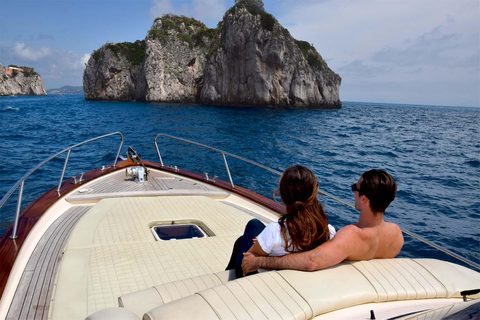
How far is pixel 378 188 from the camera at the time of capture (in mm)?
1811

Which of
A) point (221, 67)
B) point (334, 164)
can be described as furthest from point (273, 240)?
point (221, 67)

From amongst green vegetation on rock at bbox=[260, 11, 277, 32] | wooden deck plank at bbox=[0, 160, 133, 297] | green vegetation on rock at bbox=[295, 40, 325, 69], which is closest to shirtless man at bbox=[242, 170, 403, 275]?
wooden deck plank at bbox=[0, 160, 133, 297]

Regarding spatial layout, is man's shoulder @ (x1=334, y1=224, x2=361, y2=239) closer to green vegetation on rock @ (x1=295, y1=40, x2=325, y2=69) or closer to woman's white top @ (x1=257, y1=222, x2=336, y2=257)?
woman's white top @ (x1=257, y1=222, x2=336, y2=257)

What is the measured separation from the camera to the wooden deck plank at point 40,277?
2.45 m

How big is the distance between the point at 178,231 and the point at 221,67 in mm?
59645

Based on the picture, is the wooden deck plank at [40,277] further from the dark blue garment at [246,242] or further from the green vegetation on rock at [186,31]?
the green vegetation on rock at [186,31]

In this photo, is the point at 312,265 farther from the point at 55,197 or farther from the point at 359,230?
the point at 55,197

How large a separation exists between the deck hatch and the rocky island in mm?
54544

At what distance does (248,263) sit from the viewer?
207 centimetres

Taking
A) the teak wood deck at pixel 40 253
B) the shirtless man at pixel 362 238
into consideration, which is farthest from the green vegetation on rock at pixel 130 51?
the shirtless man at pixel 362 238

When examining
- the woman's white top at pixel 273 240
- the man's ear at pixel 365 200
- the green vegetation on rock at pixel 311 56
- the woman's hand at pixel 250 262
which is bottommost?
the woman's hand at pixel 250 262

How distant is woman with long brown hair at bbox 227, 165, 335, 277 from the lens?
1.92 m

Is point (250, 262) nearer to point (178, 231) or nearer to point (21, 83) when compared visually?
point (178, 231)

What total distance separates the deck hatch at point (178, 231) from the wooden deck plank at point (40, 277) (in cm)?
104
